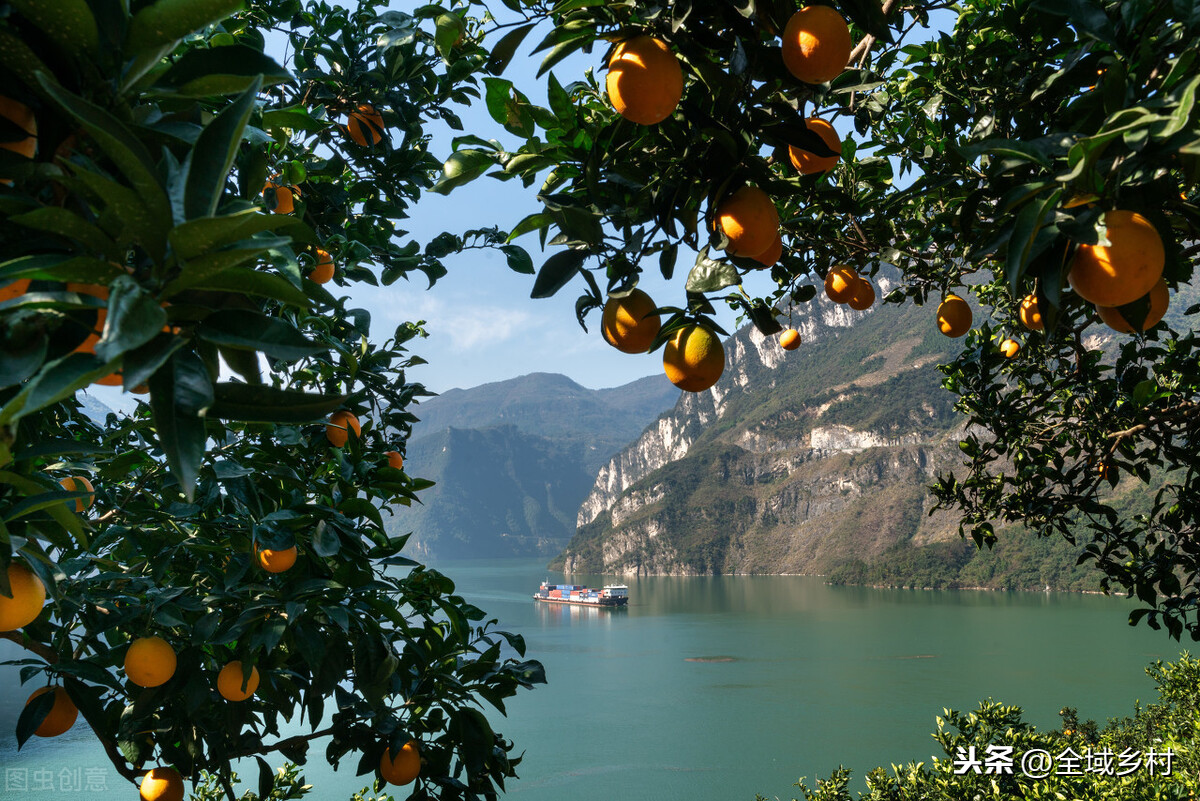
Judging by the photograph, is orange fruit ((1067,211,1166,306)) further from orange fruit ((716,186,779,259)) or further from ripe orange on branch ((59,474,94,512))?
ripe orange on branch ((59,474,94,512))

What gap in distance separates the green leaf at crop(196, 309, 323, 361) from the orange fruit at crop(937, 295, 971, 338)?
2495 millimetres

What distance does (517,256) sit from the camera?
2398 millimetres

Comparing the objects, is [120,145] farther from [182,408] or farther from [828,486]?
[828,486]

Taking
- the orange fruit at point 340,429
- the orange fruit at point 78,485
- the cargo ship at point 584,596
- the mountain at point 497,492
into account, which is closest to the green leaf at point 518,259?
the orange fruit at point 340,429

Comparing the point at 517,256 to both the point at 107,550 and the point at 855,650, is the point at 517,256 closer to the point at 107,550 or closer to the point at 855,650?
the point at 107,550

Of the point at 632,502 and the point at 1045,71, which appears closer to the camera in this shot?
the point at 1045,71

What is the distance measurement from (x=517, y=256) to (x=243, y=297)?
72.2 inches

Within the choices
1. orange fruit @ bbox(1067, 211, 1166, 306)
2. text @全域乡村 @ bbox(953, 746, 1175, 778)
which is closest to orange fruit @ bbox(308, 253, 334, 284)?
orange fruit @ bbox(1067, 211, 1166, 306)

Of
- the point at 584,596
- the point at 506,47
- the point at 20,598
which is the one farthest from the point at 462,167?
the point at 584,596

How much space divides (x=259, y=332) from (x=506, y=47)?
0.65m

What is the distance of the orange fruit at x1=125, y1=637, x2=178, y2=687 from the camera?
176 cm

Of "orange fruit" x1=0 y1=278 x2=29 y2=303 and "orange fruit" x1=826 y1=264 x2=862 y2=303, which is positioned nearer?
"orange fruit" x1=0 y1=278 x2=29 y2=303

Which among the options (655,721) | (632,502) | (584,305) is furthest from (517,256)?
(632,502)

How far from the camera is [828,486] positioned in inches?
3305
